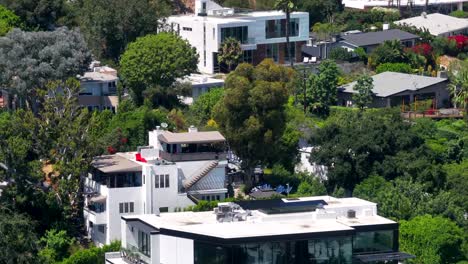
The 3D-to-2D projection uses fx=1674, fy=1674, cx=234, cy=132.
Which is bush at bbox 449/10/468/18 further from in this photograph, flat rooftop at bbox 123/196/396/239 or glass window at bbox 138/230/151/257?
glass window at bbox 138/230/151/257

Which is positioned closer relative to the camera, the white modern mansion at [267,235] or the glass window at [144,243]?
the white modern mansion at [267,235]

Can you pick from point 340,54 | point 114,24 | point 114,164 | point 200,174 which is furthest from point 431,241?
point 340,54

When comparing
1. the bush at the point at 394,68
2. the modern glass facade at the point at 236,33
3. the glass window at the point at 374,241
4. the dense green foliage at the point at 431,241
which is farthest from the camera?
the bush at the point at 394,68

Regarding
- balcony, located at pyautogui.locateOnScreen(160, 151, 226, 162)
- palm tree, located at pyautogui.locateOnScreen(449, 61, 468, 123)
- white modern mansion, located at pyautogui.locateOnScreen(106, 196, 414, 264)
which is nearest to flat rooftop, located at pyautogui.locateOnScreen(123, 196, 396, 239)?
white modern mansion, located at pyautogui.locateOnScreen(106, 196, 414, 264)

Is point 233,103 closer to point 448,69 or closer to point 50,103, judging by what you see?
point 50,103

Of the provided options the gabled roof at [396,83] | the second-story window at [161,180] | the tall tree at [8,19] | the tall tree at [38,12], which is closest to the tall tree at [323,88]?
the gabled roof at [396,83]

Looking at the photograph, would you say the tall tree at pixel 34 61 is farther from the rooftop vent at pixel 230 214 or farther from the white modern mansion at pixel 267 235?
the rooftop vent at pixel 230 214

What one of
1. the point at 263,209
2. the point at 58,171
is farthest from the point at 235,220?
the point at 58,171
